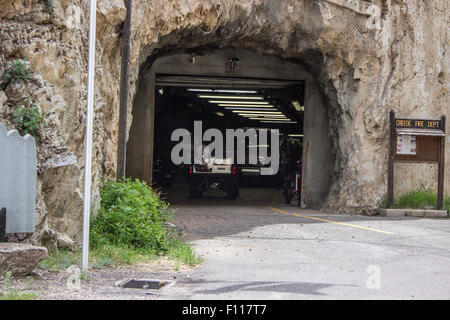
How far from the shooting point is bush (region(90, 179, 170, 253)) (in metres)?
8.79

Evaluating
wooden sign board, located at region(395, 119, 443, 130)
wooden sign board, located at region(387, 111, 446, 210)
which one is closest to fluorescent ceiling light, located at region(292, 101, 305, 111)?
wooden sign board, located at region(395, 119, 443, 130)

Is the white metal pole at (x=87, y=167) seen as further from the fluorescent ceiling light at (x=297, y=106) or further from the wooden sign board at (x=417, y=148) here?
the fluorescent ceiling light at (x=297, y=106)

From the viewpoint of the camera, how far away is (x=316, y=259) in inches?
327

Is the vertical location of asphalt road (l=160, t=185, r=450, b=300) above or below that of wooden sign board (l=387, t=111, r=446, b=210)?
below

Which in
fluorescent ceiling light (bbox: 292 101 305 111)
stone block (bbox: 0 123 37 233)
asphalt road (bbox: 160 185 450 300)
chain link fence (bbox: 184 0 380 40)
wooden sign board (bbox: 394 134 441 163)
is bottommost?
asphalt road (bbox: 160 185 450 300)

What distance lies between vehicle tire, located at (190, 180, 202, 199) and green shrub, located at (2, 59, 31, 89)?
586 inches

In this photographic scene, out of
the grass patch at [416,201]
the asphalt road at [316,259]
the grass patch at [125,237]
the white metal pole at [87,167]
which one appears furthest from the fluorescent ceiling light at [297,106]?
the white metal pole at [87,167]

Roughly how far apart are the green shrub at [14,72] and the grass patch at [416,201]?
12276mm

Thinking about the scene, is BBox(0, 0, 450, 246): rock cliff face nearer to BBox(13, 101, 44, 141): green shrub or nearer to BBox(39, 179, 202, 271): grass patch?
BBox(39, 179, 202, 271): grass patch

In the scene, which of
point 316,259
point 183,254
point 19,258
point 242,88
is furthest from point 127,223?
point 242,88

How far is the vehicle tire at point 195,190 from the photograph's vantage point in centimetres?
2252

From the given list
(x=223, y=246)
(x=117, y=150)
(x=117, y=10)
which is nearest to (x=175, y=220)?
(x=117, y=150)

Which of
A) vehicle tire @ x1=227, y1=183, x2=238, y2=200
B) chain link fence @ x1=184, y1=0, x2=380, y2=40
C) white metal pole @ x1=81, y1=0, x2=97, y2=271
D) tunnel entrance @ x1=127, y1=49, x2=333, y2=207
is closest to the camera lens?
white metal pole @ x1=81, y1=0, x2=97, y2=271

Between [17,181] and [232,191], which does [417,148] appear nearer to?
[232,191]
